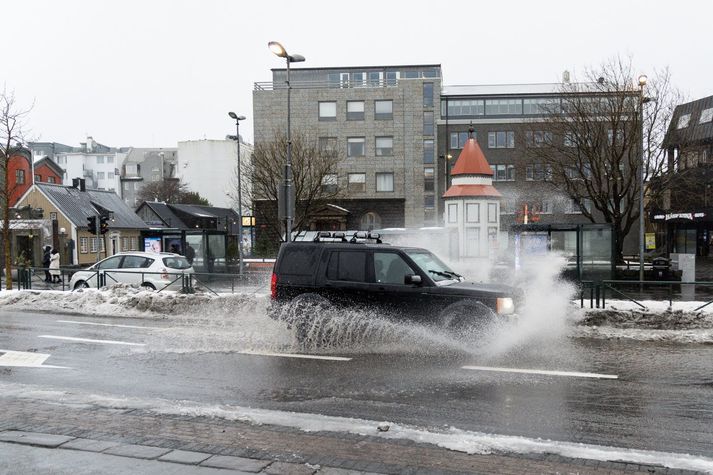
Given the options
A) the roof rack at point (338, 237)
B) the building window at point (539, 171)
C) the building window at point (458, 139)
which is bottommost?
the roof rack at point (338, 237)

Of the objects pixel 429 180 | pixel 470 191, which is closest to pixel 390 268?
pixel 470 191

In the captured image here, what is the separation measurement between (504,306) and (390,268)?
1.98m

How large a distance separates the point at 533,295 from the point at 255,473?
1055 centimetres

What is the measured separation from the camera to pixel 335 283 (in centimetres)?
1055

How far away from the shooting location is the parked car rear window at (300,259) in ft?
35.5

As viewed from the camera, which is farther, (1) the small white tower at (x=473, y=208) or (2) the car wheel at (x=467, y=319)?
(1) the small white tower at (x=473, y=208)

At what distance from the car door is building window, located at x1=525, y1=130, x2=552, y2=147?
912 inches

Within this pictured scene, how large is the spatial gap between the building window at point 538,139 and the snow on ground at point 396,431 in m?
27.7

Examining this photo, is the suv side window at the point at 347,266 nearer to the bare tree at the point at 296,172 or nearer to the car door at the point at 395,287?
the car door at the point at 395,287

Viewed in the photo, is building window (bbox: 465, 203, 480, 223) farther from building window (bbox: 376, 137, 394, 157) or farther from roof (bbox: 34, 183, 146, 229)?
roof (bbox: 34, 183, 146, 229)

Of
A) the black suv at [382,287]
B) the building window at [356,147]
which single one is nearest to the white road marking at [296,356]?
the black suv at [382,287]

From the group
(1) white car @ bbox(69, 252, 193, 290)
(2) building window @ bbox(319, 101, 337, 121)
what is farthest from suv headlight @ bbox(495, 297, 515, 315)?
(2) building window @ bbox(319, 101, 337, 121)

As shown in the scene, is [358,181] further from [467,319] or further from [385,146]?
[467,319]

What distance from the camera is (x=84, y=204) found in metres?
52.1
